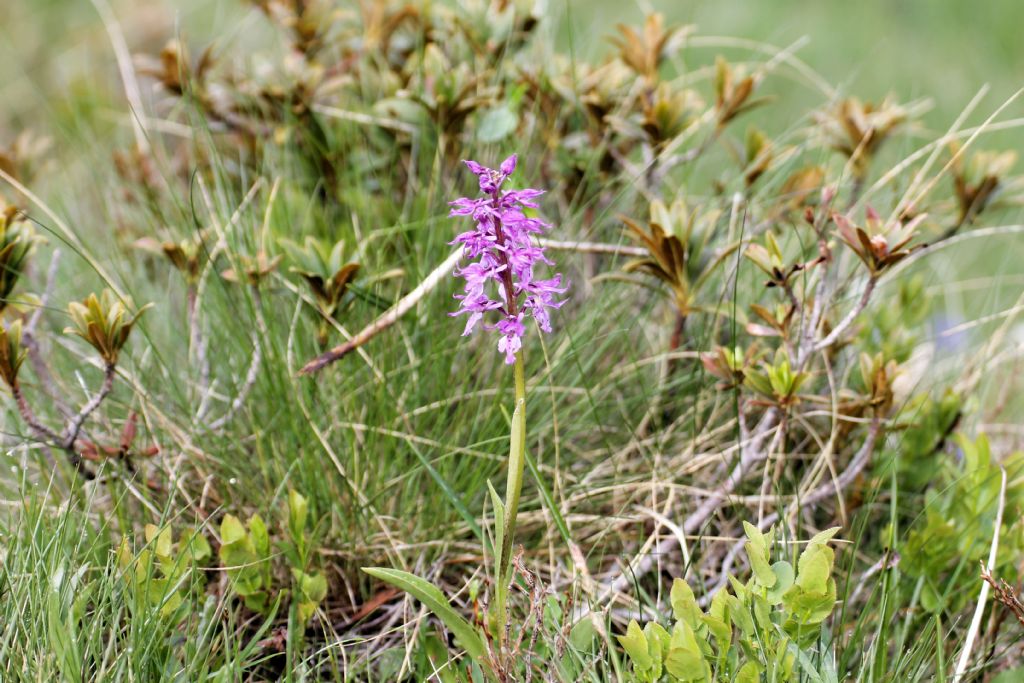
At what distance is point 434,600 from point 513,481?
0.60 ft

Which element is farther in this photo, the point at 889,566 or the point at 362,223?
the point at 362,223

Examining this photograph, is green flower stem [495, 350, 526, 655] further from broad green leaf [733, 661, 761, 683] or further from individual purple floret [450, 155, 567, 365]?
broad green leaf [733, 661, 761, 683]

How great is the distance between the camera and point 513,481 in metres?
1.25

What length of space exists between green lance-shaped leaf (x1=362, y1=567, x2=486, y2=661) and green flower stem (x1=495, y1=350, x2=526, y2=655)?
0.04m

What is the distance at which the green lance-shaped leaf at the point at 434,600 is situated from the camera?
1.18 meters

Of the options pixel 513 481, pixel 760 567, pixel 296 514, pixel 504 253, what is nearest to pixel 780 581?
pixel 760 567

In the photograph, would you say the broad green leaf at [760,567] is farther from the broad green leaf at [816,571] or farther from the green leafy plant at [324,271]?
the green leafy plant at [324,271]

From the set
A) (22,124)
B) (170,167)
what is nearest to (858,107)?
(170,167)

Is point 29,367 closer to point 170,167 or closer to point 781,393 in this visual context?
point 170,167

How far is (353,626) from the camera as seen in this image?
170 cm

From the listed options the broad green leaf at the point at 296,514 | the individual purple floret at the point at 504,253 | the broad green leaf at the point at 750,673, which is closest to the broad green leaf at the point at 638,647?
the broad green leaf at the point at 750,673

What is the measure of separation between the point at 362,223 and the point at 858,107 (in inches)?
48.0

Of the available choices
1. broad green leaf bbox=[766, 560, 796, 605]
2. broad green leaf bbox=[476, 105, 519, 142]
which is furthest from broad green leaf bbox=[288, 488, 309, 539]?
broad green leaf bbox=[476, 105, 519, 142]

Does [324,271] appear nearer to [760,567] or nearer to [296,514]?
[296,514]
